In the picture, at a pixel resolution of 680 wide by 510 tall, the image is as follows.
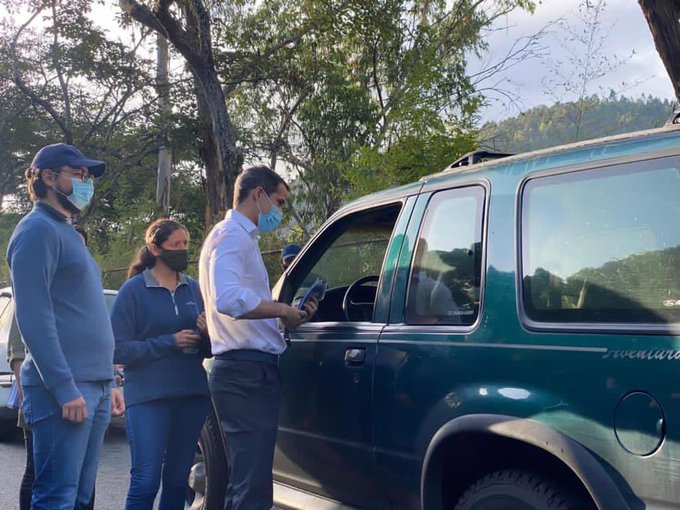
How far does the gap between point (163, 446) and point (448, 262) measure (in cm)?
173

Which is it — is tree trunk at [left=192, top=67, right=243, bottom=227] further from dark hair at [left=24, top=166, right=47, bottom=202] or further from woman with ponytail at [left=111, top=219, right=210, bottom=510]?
dark hair at [left=24, top=166, right=47, bottom=202]

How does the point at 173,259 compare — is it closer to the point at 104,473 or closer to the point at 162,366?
the point at 162,366

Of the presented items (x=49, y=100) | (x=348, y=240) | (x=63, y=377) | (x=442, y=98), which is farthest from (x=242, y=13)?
(x=63, y=377)

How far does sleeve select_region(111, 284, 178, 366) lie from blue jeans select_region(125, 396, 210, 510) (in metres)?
0.23

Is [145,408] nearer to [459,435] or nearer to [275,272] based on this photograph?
[459,435]

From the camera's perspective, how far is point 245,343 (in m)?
3.75

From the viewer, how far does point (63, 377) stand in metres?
3.13

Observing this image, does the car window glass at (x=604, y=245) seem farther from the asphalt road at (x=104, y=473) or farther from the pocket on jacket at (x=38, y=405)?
the asphalt road at (x=104, y=473)

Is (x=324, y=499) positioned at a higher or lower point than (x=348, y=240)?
lower

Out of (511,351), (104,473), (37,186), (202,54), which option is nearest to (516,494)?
(511,351)

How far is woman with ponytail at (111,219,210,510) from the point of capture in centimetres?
402

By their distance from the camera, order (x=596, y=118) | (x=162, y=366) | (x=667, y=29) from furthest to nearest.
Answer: (x=596, y=118) < (x=667, y=29) < (x=162, y=366)

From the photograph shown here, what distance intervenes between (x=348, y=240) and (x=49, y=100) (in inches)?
685

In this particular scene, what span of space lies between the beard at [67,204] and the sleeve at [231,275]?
64 cm
